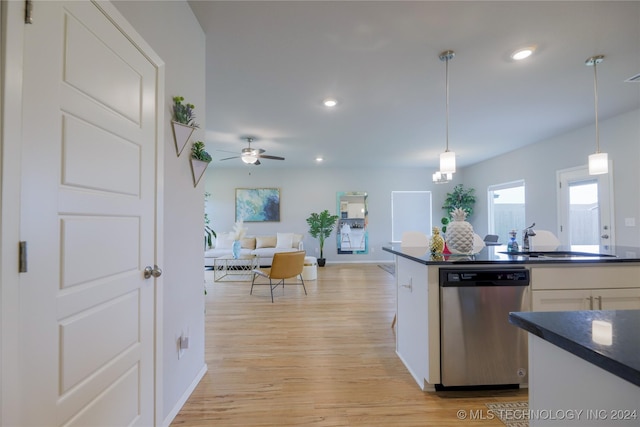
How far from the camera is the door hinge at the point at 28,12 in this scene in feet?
2.48

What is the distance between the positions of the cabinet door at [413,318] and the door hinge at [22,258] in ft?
5.88

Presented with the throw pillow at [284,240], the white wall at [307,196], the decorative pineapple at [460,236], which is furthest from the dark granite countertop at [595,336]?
the white wall at [307,196]

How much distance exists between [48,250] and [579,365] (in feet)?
4.65

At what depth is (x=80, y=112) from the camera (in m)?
0.93

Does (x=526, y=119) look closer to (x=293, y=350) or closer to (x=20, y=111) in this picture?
(x=293, y=350)

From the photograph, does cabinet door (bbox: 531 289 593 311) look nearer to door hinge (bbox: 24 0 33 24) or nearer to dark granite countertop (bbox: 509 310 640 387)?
dark granite countertop (bbox: 509 310 640 387)

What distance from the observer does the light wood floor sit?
157 cm

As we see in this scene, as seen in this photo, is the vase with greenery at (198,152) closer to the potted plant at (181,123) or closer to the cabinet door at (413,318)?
the potted plant at (181,123)

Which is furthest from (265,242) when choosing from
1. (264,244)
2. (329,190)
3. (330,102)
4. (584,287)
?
(584,287)

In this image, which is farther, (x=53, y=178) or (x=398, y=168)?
(x=398, y=168)

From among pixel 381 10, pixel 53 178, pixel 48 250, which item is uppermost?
pixel 381 10

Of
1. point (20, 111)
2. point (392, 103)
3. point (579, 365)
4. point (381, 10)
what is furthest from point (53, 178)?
point (392, 103)

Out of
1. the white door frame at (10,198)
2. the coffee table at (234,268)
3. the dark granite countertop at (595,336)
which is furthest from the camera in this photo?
the coffee table at (234,268)

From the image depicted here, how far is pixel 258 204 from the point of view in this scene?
7250 millimetres
